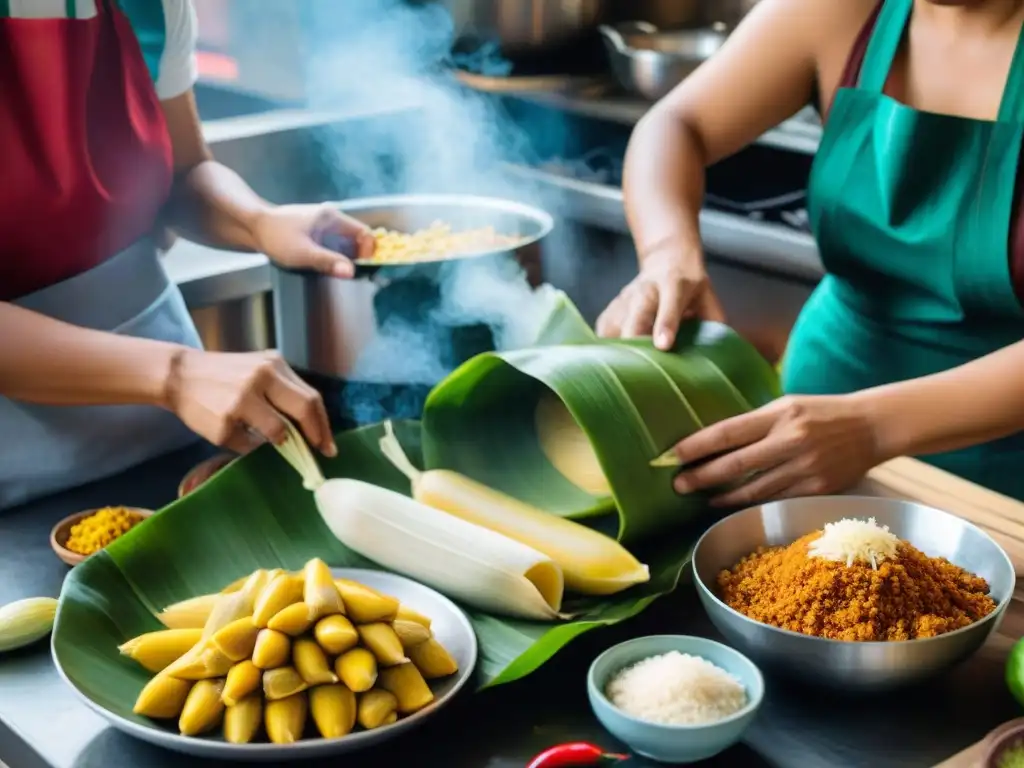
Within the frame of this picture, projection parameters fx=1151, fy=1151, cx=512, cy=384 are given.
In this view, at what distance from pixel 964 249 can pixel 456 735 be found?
101 centimetres

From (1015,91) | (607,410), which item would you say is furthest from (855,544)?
(1015,91)

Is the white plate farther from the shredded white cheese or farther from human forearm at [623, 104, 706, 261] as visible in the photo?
human forearm at [623, 104, 706, 261]

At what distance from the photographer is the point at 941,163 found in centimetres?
160

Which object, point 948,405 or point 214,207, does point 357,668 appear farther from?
point 214,207

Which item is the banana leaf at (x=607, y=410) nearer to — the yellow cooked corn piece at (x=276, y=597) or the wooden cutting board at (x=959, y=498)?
the wooden cutting board at (x=959, y=498)

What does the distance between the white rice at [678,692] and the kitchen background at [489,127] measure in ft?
4.98

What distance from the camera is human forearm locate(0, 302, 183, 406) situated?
4.58 feet

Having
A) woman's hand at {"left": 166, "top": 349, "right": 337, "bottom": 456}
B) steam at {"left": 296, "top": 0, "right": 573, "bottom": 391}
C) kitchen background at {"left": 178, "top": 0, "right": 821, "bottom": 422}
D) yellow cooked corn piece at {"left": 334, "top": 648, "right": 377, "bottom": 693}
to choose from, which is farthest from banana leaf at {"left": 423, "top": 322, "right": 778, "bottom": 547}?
steam at {"left": 296, "top": 0, "right": 573, "bottom": 391}

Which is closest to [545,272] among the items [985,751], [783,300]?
[985,751]

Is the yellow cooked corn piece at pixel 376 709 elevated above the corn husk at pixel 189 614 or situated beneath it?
elevated above

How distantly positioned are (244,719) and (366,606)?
143 mm

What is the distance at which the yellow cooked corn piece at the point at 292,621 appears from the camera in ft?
3.31

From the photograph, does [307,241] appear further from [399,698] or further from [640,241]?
[399,698]

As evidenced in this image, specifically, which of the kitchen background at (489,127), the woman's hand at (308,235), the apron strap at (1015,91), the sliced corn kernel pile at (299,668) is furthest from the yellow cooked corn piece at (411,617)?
the kitchen background at (489,127)
